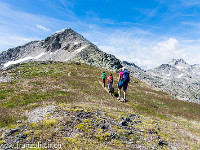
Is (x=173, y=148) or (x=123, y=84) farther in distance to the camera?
(x=123, y=84)

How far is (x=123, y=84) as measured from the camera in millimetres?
17297

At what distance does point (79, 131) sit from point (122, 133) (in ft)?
12.3

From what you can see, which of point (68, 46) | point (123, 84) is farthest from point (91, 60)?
point (123, 84)

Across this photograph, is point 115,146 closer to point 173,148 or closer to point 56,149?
point 56,149

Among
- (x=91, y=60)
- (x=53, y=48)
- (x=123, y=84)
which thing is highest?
(x=53, y=48)

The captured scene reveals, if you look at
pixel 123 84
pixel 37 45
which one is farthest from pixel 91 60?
pixel 37 45

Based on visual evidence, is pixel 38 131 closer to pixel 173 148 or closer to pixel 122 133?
pixel 122 133

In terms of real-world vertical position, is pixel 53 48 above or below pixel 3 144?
above

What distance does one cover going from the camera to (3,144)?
7.41 meters

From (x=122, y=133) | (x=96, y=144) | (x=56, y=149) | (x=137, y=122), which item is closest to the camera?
(x=56, y=149)

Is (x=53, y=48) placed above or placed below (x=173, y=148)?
above

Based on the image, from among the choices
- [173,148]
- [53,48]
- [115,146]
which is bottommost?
[173,148]

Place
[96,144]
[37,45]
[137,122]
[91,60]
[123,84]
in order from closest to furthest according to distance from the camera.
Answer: [96,144] < [137,122] < [123,84] < [91,60] < [37,45]

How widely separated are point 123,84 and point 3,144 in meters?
14.1
